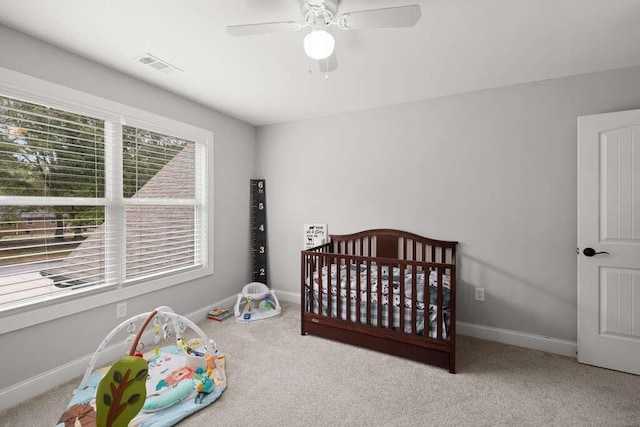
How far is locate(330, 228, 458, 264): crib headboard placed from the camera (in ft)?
9.20

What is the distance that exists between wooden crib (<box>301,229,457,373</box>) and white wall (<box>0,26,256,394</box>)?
46.7 inches

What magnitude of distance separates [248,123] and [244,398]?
9.94 feet

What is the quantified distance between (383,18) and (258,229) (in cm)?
289

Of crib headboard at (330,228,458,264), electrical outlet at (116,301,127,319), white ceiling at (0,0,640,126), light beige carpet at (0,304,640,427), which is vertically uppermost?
white ceiling at (0,0,640,126)

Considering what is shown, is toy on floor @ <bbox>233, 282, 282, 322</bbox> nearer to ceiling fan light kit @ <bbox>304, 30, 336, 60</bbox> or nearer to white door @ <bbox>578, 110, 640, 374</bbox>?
ceiling fan light kit @ <bbox>304, 30, 336, 60</bbox>

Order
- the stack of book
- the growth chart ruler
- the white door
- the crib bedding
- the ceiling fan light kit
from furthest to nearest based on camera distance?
the growth chart ruler
the stack of book
the crib bedding
the white door
the ceiling fan light kit

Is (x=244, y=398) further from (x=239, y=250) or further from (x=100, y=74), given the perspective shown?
(x=100, y=74)

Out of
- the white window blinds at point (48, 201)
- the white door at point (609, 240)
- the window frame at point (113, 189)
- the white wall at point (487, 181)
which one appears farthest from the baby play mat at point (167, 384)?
the white door at point (609, 240)

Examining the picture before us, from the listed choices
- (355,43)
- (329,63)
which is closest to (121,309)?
(329,63)

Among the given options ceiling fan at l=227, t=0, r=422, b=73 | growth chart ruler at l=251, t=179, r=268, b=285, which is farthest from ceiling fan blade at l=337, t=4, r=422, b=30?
growth chart ruler at l=251, t=179, r=268, b=285

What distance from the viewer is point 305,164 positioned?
355 centimetres

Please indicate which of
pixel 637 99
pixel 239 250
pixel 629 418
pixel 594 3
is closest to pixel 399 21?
pixel 594 3

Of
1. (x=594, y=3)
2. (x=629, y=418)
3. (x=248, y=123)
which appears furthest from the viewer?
(x=248, y=123)

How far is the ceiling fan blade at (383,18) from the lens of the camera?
1277 millimetres
